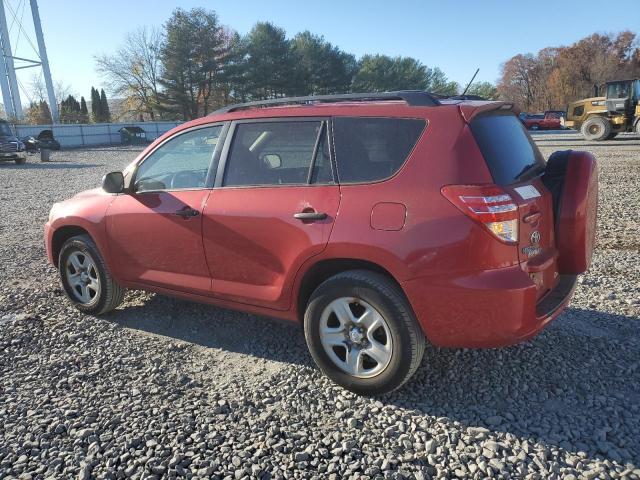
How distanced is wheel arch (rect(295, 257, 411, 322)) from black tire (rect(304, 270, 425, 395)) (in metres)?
0.04

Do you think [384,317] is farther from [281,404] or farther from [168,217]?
[168,217]

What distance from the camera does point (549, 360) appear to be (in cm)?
351

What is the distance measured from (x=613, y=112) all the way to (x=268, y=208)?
23493 millimetres

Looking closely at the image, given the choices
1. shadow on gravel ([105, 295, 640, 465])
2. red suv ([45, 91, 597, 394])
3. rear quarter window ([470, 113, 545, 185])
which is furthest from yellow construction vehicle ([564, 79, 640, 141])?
red suv ([45, 91, 597, 394])

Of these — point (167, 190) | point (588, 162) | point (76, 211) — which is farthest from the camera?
point (76, 211)

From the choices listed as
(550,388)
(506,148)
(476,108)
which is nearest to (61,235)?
(476,108)

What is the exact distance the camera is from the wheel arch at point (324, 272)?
3014 millimetres

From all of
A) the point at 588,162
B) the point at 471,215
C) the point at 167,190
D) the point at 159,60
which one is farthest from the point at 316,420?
the point at 159,60

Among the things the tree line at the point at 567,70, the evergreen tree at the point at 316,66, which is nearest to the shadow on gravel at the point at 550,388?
the evergreen tree at the point at 316,66

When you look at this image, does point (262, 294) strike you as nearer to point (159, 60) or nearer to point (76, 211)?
point (76, 211)

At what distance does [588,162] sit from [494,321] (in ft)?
4.46

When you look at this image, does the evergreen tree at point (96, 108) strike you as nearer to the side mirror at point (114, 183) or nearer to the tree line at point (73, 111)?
the tree line at point (73, 111)

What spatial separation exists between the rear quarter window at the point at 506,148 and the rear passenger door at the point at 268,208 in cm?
90

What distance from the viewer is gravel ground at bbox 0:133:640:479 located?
8.46ft
